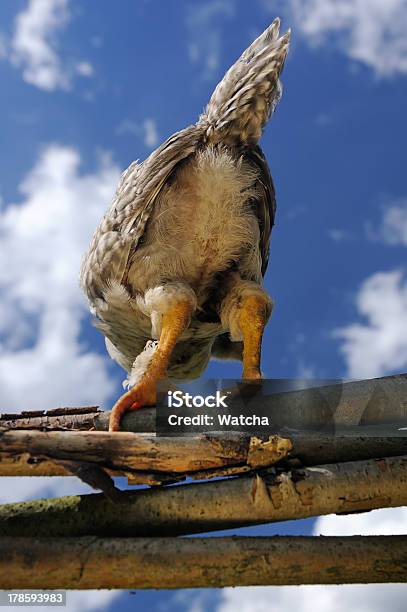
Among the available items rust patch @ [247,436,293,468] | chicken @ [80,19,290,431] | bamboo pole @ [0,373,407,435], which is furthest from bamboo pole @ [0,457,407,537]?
chicken @ [80,19,290,431]

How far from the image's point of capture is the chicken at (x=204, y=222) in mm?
4297

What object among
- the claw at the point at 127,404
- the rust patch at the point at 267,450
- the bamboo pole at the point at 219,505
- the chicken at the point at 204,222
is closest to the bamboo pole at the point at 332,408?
the claw at the point at 127,404

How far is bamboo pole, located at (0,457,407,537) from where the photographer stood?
9.25ft

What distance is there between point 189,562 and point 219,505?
316 mm

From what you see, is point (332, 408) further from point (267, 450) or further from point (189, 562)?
point (189, 562)

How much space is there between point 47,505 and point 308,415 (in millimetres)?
1467

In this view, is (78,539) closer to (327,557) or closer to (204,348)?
(327,557)

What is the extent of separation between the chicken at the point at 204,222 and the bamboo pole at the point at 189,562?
1559 millimetres

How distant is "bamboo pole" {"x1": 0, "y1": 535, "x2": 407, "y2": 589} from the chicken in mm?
1559

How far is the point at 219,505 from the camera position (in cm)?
282

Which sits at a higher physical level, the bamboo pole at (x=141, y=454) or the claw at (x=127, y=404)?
the claw at (x=127, y=404)

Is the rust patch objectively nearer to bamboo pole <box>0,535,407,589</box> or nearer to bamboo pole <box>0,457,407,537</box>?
bamboo pole <box>0,457,407,537</box>

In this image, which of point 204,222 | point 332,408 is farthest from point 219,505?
point 204,222

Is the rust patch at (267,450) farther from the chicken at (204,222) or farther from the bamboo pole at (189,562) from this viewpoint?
the chicken at (204,222)
